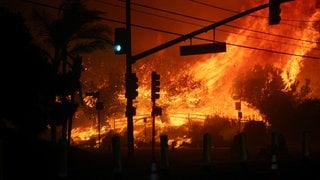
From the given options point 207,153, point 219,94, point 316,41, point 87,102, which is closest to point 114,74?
point 87,102

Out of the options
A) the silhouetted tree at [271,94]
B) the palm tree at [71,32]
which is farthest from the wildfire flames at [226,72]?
the palm tree at [71,32]

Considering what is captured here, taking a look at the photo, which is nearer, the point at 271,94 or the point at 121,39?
the point at 121,39

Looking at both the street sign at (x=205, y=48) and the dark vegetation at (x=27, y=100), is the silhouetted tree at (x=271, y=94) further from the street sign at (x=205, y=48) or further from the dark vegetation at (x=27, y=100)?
the street sign at (x=205, y=48)

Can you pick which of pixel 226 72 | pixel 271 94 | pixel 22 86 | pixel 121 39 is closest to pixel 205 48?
pixel 121 39

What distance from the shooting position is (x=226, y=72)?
8912 cm

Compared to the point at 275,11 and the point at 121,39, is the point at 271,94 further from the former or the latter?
the point at 275,11

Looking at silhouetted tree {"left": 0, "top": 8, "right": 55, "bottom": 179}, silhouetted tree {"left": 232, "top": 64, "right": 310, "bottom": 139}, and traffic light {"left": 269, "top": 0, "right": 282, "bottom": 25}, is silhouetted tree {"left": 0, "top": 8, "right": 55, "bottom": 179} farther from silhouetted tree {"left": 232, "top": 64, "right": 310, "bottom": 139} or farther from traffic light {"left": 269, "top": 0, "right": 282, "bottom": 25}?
silhouetted tree {"left": 232, "top": 64, "right": 310, "bottom": 139}

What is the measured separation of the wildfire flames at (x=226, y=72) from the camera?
264ft

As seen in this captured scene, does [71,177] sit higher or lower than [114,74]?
lower

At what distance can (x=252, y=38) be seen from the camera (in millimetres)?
90062

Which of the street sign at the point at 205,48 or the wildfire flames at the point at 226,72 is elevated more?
the wildfire flames at the point at 226,72

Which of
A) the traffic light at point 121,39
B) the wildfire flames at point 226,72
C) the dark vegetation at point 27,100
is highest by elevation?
the wildfire flames at point 226,72

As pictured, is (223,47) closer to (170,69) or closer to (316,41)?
(316,41)

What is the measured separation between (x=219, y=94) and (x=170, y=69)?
14.5 meters
